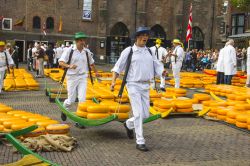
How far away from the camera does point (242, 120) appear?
→ 10156mm

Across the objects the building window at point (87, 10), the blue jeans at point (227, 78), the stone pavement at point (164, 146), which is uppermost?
the building window at point (87, 10)

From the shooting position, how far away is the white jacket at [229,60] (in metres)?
18.0

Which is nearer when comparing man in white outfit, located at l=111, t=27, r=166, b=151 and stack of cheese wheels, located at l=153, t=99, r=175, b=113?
man in white outfit, located at l=111, t=27, r=166, b=151

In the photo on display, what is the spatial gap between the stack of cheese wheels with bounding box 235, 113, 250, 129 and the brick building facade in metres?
34.2

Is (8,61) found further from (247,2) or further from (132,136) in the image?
(247,2)

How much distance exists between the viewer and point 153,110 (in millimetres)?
11797

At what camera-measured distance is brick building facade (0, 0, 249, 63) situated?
1775 inches

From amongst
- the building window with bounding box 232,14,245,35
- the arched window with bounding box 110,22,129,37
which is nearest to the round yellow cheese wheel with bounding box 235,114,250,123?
the building window with bounding box 232,14,245,35

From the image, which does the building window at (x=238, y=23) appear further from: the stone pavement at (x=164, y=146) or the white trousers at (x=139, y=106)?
the white trousers at (x=139, y=106)

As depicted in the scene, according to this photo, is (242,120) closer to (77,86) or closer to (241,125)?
(241,125)

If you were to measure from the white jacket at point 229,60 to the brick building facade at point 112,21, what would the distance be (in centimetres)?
2592

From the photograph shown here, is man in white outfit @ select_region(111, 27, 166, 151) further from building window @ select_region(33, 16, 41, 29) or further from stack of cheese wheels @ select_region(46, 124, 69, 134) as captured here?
building window @ select_region(33, 16, 41, 29)

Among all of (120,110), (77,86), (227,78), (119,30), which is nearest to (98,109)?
(120,110)

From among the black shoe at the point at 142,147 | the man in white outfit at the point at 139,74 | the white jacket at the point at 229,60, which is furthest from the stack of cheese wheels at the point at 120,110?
the white jacket at the point at 229,60
